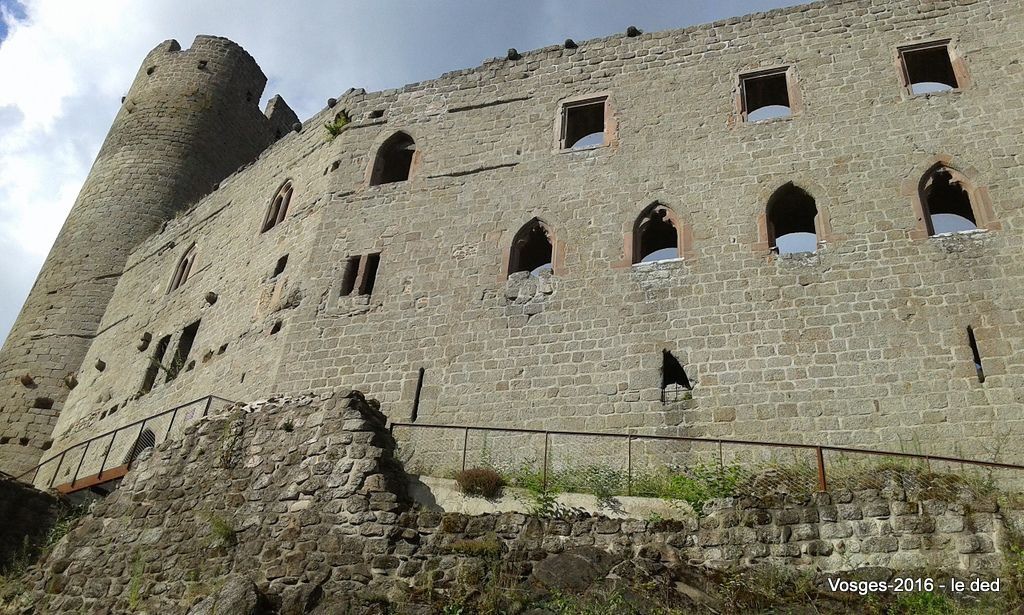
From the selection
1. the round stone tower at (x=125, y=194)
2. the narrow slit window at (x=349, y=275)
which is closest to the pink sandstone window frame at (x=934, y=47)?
the narrow slit window at (x=349, y=275)

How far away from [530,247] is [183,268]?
380 inches

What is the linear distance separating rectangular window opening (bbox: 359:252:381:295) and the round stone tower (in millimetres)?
9947

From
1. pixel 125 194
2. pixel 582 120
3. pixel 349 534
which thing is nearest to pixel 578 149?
pixel 582 120

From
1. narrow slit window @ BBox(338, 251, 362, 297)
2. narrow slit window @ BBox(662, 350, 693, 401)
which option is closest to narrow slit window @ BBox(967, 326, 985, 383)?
narrow slit window @ BBox(662, 350, 693, 401)

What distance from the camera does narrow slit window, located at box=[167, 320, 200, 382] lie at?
17.0 m

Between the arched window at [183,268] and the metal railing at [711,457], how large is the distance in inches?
396

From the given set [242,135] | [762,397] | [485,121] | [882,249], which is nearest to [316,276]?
[485,121]

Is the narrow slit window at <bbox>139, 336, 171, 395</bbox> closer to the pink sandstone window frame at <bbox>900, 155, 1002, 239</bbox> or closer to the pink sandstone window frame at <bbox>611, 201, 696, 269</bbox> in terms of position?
the pink sandstone window frame at <bbox>611, 201, 696, 269</bbox>

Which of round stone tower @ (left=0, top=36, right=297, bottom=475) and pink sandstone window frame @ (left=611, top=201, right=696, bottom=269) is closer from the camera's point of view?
pink sandstone window frame @ (left=611, top=201, right=696, bottom=269)

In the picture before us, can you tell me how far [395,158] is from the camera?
16984 millimetres

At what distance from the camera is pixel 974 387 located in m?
10.4

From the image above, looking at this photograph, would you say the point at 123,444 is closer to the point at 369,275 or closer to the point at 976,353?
the point at 369,275

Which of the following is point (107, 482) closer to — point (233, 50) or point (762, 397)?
point (762, 397)

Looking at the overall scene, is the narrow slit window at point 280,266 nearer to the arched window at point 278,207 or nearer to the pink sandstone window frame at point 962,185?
the arched window at point 278,207
